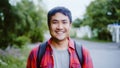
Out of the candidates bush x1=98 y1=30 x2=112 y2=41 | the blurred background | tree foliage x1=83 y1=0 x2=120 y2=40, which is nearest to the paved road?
the blurred background

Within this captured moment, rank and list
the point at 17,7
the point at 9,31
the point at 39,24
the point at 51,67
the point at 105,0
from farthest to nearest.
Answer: the point at 105,0 → the point at 39,24 → the point at 9,31 → the point at 17,7 → the point at 51,67

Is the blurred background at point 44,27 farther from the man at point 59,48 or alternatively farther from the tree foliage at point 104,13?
the man at point 59,48

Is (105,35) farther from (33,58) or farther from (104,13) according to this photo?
(33,58)

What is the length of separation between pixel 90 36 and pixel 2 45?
76.0 ft

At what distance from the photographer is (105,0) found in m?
31.1

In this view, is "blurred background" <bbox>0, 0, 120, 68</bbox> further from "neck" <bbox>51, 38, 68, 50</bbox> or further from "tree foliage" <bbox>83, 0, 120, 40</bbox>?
"neck" <bbox>51, 38, 68, 50</bbox>

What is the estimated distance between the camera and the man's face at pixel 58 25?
97.3 inches

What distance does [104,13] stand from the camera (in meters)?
30.8

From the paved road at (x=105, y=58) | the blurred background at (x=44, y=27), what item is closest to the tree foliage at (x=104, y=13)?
the blurred background at (x=44, y=27)

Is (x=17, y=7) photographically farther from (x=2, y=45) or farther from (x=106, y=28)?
(x=106, y=28)

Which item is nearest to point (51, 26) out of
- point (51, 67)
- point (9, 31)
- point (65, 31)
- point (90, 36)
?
point (65, 31)

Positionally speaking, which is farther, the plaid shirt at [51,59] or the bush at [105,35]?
the bush at [105,35]

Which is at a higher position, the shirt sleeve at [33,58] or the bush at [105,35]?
the shirt sleeve at [33,58]

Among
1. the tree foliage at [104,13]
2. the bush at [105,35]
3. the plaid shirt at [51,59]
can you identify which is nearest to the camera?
the plaid shirt at [51,59]
